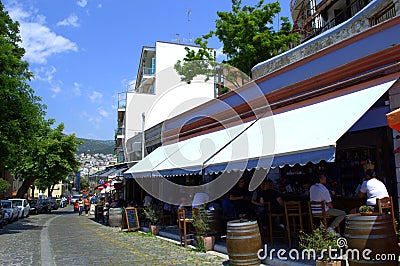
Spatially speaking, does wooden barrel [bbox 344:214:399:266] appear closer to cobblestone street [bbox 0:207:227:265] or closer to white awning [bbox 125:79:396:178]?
white awning [bbox 125:79:396:178]

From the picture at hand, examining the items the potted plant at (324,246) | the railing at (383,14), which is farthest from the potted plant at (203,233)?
the railing at (383,14)

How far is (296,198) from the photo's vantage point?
34.7 ft

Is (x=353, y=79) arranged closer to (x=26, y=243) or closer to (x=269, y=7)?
(x=26, y=243)

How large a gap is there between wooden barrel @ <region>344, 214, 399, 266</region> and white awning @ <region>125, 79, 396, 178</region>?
113 cm

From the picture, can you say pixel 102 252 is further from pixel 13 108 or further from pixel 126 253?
pixel 13 108

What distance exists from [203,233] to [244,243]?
2807mm

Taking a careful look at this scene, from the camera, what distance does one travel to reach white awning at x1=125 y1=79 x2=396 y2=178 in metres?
6.98

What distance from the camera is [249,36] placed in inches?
1127

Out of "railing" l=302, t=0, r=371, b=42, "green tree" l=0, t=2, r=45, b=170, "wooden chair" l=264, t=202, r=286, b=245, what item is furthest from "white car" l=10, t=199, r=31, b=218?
"wooden chair" l=264, t=202, r=286, b=245

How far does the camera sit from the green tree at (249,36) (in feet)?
92.0

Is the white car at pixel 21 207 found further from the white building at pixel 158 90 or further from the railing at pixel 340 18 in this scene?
the railing at pixel 340 18

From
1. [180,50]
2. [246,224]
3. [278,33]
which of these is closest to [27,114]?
[246,224]

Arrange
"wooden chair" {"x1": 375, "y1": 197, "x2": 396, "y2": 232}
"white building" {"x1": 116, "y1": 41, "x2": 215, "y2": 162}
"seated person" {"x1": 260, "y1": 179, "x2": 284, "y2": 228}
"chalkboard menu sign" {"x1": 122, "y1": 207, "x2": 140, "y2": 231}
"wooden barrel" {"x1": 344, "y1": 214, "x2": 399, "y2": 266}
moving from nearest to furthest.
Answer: "wooden barrel" {"x1": 344, "y1": 214, "x2": 399, "y2": 266} < "wooden chair" {"x1": 375, "y1": 197, "x2": 396, "y2": 232} < "seated person" {"x1": 260, "y1": 179, "x2": 284, "y2": 228} < "chalkboard menu sign" {"x1": 122, "y1": 207, "x2": 140, "y2": 231} < "white building" {"x1": 116, "y1": 41, "x2": 215, "y2": 162}

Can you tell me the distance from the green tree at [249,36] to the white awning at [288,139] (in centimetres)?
1770
